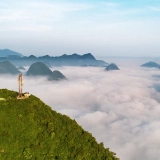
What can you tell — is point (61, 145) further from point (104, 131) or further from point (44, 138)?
point (104, 131)

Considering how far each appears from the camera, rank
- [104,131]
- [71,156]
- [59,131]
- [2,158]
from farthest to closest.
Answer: [104,131]
[59,131]
[71,156]
[2,158]

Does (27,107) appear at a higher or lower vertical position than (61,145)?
higher

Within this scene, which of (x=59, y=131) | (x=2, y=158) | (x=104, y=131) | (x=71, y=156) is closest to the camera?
(x=2, y=158)

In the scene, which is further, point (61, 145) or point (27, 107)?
point (27, 107)

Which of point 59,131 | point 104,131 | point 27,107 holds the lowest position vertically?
point 104,131

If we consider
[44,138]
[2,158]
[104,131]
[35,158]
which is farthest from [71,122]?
[104,131]

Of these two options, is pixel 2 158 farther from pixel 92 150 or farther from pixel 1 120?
pixel 92 150

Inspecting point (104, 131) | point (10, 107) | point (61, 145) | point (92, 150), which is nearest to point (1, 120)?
point (10, 107)
